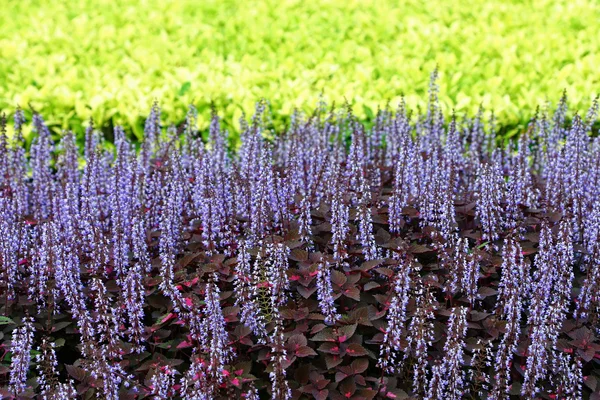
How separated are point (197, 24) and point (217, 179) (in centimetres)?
584

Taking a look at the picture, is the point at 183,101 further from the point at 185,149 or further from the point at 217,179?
the point at 217,179

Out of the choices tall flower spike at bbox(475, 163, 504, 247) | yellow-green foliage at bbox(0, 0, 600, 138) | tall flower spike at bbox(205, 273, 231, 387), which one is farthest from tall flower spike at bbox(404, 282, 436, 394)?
yellow-green foliage at bbox(0, 0, 600, 138)

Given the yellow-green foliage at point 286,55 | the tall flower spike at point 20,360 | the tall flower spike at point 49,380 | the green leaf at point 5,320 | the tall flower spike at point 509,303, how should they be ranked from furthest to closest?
1. the yellow-green foliage at point 286,55
2. the green leaf at point 5,320
3. the tall flower spike at point 509,303
4. the tall flower spike at point 20,360
5. the tall flower spike at point 49,380

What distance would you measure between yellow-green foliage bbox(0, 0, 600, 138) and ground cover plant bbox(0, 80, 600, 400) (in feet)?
8.95

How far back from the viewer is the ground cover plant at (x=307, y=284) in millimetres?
4273

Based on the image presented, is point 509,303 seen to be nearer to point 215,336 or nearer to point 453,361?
point 453,361

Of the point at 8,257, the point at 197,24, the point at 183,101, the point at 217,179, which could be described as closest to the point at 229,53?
the point at 197,24

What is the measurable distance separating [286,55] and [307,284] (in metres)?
5.94

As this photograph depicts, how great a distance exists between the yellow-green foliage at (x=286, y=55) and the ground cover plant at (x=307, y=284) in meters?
2.73

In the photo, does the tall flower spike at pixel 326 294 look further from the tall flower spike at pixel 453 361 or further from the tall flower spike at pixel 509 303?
the tall flower spike at pixel 509 303

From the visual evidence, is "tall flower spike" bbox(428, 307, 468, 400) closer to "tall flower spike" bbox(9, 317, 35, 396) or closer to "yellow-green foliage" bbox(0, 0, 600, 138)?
"tall flower spike" bbox(9, 317, 35, 396)

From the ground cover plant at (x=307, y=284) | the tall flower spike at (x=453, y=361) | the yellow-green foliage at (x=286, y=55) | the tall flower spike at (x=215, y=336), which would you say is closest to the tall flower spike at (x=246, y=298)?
the ground cover plant at (x=307, y=284)

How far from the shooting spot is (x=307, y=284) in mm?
4516

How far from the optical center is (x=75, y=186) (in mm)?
5594
